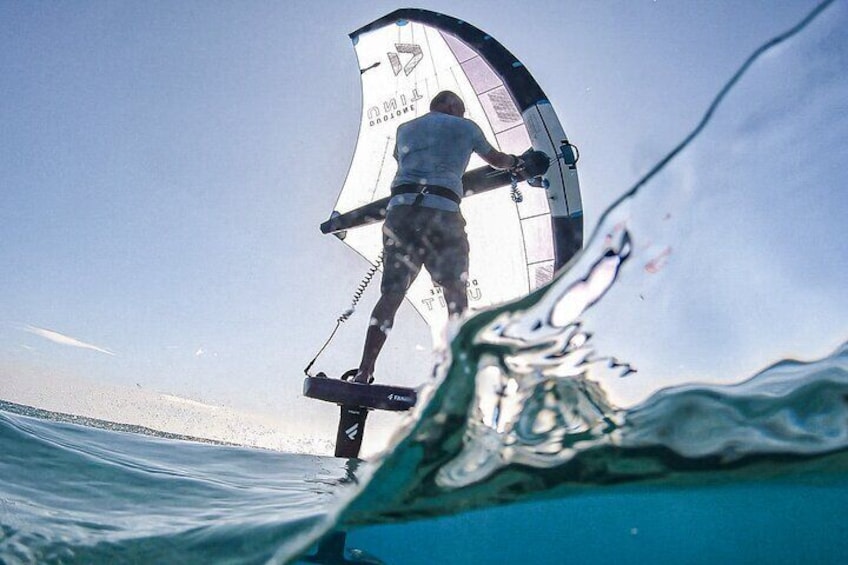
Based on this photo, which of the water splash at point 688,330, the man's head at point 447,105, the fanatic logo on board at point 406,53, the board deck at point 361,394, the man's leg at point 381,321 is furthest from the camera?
the fanatic logo on board at point 406,53

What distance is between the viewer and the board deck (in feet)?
15.9

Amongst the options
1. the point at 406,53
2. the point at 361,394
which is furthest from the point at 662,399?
the point at 406,53

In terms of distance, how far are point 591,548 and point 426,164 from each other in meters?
3.45

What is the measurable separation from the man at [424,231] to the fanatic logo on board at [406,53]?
5314mm

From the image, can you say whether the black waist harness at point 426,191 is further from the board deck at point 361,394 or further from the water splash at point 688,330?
the water splash at point 688,330

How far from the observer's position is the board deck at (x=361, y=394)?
4855mm

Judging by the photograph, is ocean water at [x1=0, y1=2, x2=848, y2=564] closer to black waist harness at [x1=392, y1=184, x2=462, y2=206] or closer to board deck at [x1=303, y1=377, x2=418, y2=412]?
board deck at [x1=303, y1=377, x2=418, y2=412]

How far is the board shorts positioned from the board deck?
860 mm

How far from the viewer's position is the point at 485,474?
1.86 meters

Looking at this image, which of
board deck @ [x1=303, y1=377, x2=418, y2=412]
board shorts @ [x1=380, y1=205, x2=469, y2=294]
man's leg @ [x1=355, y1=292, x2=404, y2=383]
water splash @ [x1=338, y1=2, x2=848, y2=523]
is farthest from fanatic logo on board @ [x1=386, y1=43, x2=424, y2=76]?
water splash @ [x1=338, y1=2, x2=848, y2=523]

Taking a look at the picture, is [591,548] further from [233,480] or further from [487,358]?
[233,480]

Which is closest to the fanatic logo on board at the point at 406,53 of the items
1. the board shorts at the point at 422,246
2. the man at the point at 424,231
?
the man at the point at 424,231

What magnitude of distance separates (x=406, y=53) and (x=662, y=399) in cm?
926

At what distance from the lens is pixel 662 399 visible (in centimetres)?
181
